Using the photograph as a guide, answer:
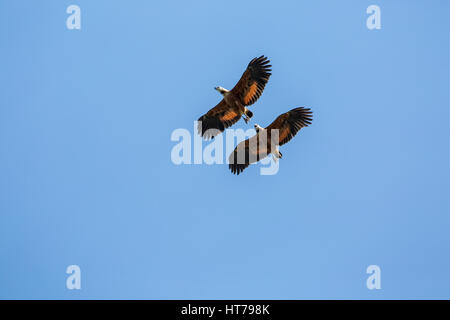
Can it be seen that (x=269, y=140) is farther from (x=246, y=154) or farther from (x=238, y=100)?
(x=238, y=100)

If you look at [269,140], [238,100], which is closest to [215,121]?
[238,100]

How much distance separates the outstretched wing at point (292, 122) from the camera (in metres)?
24.1

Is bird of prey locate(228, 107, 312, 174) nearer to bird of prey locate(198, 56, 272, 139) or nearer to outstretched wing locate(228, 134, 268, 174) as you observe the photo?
outstretched wing locate(228, 134, 268, 174)

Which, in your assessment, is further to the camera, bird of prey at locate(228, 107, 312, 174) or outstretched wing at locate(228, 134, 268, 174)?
outstretched wing at locate(228, 134, 268, 174)

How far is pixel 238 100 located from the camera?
2438 centimetres

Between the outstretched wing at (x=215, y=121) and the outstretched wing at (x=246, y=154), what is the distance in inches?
37.3

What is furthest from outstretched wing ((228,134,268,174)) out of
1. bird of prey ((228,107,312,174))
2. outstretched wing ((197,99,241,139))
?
outstretched wing ((197,99,241,139))

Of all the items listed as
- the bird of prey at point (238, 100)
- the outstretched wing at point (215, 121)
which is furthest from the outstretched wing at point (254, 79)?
the outstretched wing at point (215, 121)

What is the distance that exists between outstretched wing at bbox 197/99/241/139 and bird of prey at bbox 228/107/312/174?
93cm

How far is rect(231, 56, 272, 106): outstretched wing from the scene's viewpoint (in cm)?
2373
